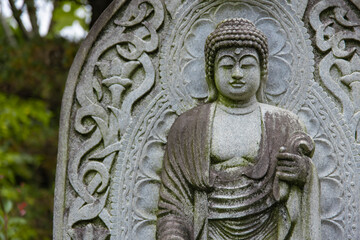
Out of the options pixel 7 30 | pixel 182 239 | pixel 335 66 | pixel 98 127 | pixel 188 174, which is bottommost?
pixel 182 239

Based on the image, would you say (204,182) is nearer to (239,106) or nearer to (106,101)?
(239,106)

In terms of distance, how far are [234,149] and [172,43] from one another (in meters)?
1.17

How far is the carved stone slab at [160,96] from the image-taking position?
6.76m

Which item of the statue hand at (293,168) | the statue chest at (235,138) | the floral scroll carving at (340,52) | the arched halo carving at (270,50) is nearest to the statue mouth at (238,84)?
the statue chest at (235,138)

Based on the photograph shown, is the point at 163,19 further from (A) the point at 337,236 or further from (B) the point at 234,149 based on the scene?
(A) the point at 337,236

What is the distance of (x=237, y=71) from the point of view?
6.46 metres

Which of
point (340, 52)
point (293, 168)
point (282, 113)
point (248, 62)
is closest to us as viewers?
point (293, 168)

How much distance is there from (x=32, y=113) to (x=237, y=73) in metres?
5.04

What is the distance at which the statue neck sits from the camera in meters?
6.64

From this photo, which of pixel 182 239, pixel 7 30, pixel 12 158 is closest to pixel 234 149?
pixel 182 239

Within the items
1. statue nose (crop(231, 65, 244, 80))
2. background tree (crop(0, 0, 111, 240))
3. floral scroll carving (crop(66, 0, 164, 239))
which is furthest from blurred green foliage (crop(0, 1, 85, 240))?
statue nose (crop(231, 65, 244, 80))

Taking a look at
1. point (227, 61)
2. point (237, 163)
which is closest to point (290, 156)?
point (237, 163)

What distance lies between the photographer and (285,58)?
7008 mm

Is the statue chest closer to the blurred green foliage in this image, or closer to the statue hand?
the statue hand
